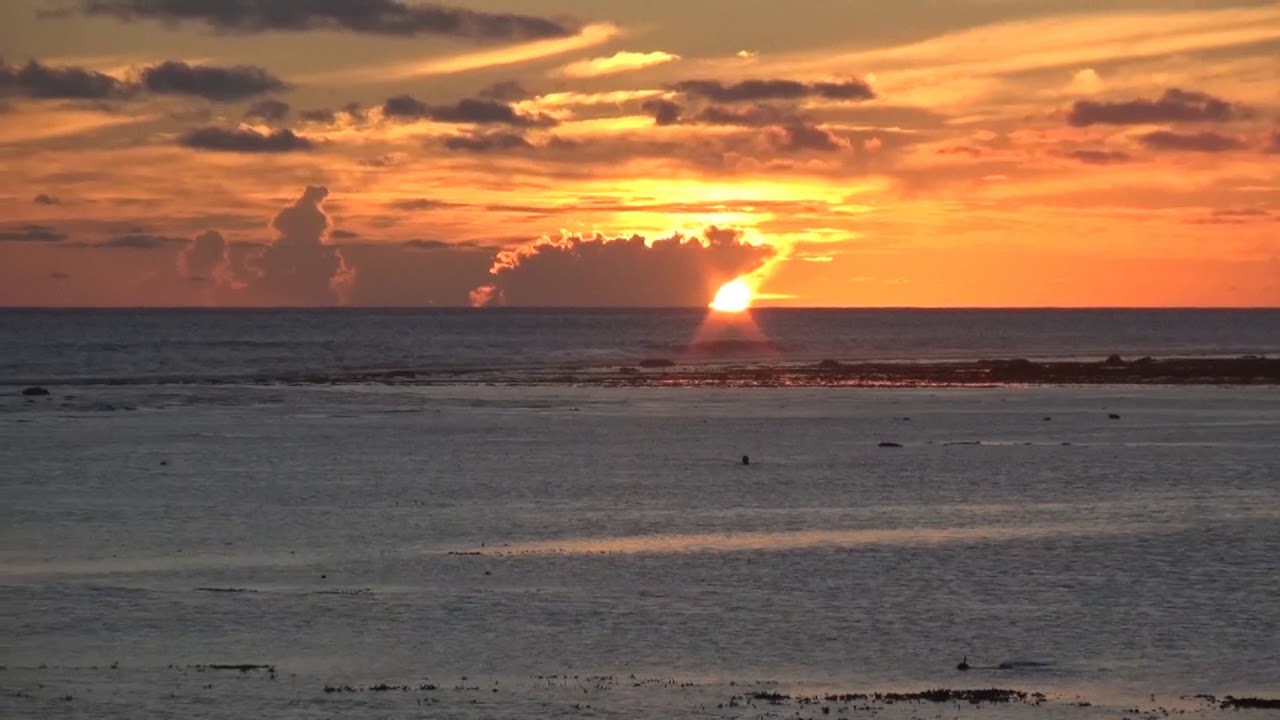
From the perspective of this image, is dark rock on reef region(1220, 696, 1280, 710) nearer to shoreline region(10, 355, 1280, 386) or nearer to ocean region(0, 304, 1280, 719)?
ocean region(0, 304, 1280, 719)

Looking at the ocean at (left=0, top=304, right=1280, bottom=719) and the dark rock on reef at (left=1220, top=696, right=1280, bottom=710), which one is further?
the ocean at (left=0, top=304, right=1280, bottom=719)

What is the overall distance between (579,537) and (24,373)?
102036 mm

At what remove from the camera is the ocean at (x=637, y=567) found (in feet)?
78.8

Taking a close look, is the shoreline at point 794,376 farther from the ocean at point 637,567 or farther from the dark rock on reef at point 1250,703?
the dark rock on reef at point 1250,703

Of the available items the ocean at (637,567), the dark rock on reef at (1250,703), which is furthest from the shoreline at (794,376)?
the dark rock on reef at (1250,703)

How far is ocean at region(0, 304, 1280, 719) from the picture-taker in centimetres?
2403

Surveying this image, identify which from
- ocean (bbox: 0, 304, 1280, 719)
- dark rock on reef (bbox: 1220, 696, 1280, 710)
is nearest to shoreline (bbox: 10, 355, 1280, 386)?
ocean (bbox: 0, 304, 1280, 719)

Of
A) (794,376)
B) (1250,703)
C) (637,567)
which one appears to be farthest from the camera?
(794,376)

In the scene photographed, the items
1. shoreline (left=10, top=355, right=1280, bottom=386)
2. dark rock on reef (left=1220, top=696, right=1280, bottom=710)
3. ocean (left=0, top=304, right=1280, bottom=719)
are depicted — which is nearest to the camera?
dark rock on reef (left=1220, top=696, right=1280, bottom=710)

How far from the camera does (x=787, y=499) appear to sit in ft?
155

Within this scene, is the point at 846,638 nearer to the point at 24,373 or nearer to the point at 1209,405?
the point at 1209,405

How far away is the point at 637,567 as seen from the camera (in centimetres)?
3444

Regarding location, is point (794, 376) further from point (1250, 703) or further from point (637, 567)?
point (1250, 703)

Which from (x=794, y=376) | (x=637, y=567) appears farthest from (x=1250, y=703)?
(x=794, y=376)
